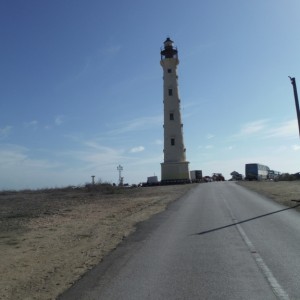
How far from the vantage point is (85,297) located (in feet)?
25.2

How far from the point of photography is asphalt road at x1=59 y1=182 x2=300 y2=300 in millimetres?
7836

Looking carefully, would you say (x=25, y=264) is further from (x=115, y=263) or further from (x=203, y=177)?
(x=203, y=177)

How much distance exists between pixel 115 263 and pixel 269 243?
15.2ft

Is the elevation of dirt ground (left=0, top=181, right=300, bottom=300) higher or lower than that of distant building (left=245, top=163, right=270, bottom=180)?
lower

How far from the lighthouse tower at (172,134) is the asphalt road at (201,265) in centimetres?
5560

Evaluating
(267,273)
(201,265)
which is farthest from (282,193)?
(267,273)

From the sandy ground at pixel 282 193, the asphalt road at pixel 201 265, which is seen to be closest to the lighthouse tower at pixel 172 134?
the sandy ground at pixel 282 193

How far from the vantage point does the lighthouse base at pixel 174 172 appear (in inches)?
2864

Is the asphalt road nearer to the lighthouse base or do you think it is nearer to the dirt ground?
the dirt ground

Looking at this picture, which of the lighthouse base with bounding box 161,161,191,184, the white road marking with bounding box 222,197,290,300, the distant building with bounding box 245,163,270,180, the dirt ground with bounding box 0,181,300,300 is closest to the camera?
the white road marking with bounding box 222,197,290,300

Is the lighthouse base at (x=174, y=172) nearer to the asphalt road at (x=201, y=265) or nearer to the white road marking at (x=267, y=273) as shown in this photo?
the asphalt road at (x=201, y=265)

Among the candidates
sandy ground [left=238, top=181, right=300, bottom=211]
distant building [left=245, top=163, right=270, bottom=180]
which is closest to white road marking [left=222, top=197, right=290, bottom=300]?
sandy ground [left=238, top=181, right=300, bottom=211]

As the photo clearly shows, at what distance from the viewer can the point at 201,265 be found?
32.9ft

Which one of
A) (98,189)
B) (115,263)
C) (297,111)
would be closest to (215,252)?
(115,263)
